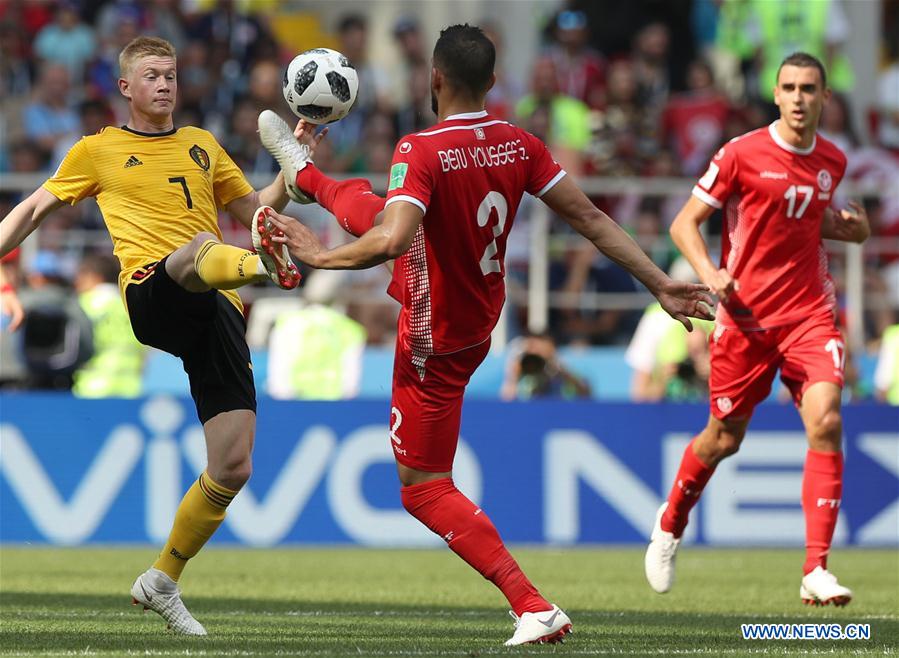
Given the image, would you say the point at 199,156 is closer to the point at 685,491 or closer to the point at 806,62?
the point at 685,491

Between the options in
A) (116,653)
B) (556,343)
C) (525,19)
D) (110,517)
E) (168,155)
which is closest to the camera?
(116,653)

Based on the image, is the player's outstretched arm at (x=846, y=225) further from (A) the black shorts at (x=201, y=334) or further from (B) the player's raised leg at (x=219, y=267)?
(B) the player's raised leg at (x=219, y=267)

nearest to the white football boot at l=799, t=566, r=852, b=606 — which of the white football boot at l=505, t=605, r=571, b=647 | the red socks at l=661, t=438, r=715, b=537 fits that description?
the red socks at l=661, t=438, r=715, b=537

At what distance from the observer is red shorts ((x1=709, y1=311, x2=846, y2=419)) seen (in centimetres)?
895

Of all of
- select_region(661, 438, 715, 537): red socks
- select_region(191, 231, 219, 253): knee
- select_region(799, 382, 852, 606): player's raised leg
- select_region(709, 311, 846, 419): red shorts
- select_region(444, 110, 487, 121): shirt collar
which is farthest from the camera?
select_region(661, 438, 715, 537): red socks

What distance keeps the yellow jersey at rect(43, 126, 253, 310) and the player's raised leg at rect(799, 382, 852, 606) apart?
10.2 ft

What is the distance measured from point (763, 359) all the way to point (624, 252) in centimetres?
233

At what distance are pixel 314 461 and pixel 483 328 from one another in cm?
634

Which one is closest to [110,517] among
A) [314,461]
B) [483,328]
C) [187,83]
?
[314,461]

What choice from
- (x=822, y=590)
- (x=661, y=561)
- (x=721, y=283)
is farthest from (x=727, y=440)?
(x=822, y=590)

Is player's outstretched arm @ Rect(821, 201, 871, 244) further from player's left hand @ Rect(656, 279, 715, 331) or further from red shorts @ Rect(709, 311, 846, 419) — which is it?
player's left hand @ Rect(656, 279, 715, 331)

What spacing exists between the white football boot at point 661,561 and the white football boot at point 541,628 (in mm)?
2474

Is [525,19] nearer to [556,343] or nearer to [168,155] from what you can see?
[556,343]

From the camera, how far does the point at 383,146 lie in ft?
53.5
